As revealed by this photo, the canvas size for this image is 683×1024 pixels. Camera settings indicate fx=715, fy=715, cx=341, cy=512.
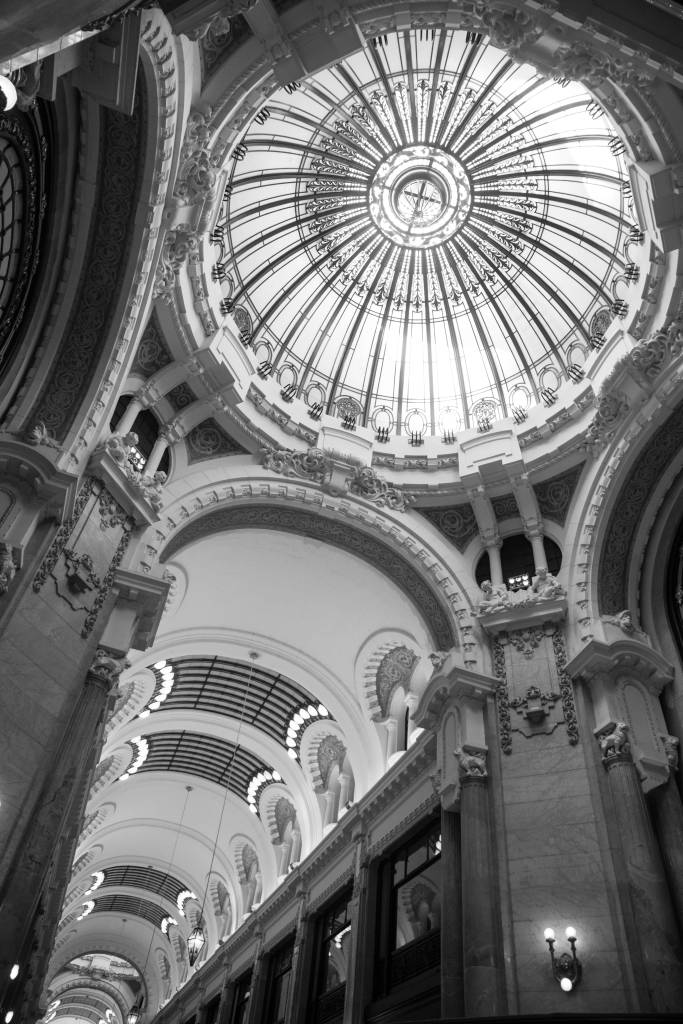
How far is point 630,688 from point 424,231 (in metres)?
13.2

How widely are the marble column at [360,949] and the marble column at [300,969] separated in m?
2.87

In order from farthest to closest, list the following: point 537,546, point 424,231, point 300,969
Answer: point 424,231, point 300,969, point 537,546

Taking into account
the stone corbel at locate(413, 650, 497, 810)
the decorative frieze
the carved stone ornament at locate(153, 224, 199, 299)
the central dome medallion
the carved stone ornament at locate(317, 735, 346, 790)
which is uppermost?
the central dome medallion

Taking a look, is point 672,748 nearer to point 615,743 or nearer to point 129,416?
point 615,743

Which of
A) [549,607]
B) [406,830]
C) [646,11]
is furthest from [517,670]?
[646,11]

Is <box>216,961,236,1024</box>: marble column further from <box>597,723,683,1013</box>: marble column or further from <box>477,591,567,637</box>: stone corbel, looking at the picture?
<box>597,723,683,1013</box>: marble column

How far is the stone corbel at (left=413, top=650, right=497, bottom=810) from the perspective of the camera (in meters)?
13.4

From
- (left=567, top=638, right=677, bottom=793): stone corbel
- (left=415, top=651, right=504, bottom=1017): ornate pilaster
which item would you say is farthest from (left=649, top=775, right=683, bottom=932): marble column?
(left=415, top=651, right=504, bottom=1017): ornate pilaster

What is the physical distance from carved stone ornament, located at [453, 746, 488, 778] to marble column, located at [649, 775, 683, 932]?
2.87 m

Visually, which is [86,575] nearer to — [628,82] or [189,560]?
[189,560]

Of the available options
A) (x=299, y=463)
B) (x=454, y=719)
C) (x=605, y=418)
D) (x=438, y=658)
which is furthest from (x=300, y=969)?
(x=605, y=418)

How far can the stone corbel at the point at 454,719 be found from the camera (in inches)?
526

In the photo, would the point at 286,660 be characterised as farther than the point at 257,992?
Yes

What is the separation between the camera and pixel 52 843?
959 cm
